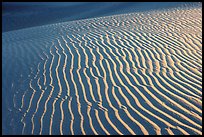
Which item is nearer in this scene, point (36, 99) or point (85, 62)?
point (36, 99)

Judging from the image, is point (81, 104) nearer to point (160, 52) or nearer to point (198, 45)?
point (160, 52)

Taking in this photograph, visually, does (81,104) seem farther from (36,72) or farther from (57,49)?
(57,49)

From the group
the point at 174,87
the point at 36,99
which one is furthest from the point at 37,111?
the point at 174,87

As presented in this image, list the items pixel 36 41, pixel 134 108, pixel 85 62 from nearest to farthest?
pixel 134 108 < pixel 85 62 < pixel 36 41

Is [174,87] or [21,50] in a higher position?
[21,50]

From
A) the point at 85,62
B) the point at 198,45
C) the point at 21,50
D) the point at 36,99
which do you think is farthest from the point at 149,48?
the point at 21,50

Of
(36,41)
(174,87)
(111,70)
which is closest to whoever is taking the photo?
(174,87)

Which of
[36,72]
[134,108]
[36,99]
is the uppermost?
[36,72]
